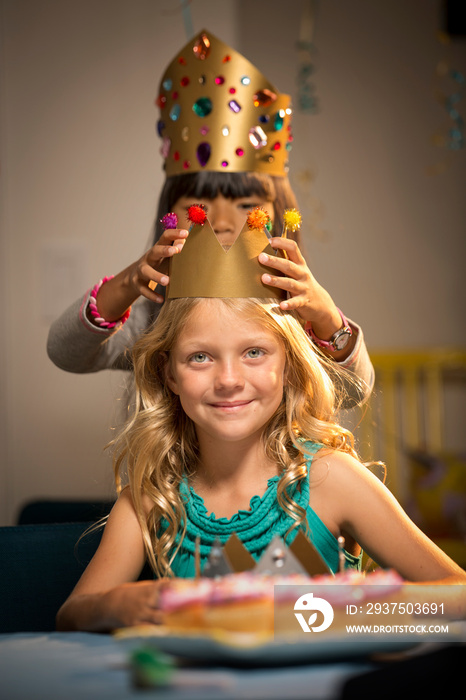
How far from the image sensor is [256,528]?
1.10 metres

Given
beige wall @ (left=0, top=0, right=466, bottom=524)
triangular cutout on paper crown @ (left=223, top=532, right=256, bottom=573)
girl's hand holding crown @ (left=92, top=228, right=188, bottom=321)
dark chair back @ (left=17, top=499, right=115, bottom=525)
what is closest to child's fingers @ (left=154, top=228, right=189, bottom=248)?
girl's hand holding crown @ (left=92, top=228, right=188, bottom=321)

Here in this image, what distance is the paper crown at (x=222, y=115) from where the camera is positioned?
151 cm

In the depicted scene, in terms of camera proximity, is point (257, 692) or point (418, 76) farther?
point (418, 76)

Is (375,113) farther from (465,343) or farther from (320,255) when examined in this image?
(465,343)

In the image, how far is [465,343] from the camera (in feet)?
10.1

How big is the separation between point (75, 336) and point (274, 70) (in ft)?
6.49

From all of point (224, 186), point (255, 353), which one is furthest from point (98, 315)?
point (255, 353)

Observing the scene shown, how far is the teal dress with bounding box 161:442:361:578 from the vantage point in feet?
3.59

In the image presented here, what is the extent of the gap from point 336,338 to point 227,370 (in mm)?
283

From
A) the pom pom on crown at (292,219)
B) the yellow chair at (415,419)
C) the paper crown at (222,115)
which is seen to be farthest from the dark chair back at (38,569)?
the yellow chair at (415,419)

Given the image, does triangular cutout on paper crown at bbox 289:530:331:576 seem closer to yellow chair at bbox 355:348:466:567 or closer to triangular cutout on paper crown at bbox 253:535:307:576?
triangular cutout on paper crown at bbox 253:535:307:576

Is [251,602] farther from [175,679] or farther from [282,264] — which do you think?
[282,264]

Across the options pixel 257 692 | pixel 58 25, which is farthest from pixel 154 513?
pixel 58 25

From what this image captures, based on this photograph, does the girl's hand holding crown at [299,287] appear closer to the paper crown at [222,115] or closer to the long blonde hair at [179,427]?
the long blonde hair at [179,427]
